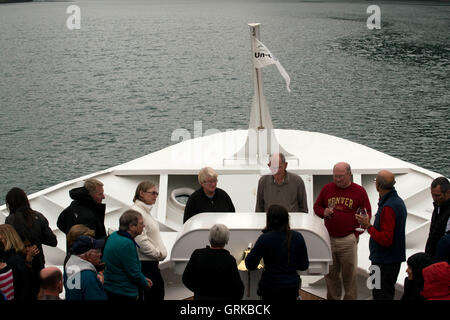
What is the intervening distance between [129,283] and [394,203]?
110 inches

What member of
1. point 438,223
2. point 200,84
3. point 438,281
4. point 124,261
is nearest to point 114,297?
point 124,261

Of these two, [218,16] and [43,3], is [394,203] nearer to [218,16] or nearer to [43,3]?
[218,16]

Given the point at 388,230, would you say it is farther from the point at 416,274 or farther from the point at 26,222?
the point at 26,222

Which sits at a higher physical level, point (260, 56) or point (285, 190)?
point (260, 56)

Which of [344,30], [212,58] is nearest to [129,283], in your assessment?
[212,58]

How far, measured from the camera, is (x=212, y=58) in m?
54.5

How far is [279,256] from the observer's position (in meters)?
6.57

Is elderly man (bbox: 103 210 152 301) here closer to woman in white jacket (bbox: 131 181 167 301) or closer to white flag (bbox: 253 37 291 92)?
woman in white jacket (bbox: 131 181 167 301)

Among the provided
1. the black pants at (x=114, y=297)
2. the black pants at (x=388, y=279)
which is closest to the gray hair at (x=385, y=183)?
the black pants at (x=388, y=279)

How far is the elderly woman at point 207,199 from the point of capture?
26.7 ft

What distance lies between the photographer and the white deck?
1073 centimetres

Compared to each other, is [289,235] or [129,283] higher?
[289,235]

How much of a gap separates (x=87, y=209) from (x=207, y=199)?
4.49 feet

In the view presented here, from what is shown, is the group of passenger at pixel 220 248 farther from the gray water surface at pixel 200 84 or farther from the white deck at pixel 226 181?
the gray water surface at pixel 200 84
